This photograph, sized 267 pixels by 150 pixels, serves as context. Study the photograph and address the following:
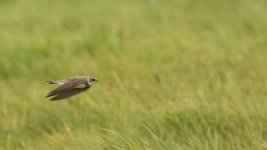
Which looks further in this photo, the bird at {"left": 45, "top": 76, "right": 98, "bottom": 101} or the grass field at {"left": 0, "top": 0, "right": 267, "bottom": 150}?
the grass field at {"left": 0, "top": 0, "right": 267, "bottom": 150}

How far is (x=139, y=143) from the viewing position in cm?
274

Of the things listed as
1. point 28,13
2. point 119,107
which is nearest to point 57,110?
point 119,107

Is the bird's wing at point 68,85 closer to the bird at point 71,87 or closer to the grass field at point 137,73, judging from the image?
the bird at point 71,87

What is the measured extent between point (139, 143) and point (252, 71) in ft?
4.92

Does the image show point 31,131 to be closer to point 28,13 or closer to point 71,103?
point 71,103

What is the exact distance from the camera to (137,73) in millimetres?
4156

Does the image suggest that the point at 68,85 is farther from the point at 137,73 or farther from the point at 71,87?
the point at 137,73

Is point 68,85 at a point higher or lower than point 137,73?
lower

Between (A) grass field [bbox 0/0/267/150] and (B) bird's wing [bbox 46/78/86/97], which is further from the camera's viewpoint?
(A) grass field [bbox 0/0/267/150]

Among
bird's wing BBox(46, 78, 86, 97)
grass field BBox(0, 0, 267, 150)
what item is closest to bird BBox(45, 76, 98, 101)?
bird's wing BBox(46, 78, 86, 97)

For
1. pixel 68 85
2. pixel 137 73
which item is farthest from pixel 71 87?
pixel 137 73

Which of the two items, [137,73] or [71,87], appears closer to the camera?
[71,87]

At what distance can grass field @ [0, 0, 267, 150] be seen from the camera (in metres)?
2.98

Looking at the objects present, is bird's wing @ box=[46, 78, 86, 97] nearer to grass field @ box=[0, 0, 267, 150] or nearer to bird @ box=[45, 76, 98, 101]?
bird @ box=[45, 76, 98, 101]
